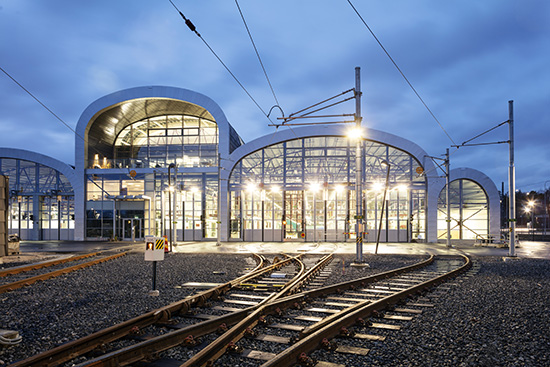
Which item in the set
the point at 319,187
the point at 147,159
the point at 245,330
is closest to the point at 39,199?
the point at 147,159

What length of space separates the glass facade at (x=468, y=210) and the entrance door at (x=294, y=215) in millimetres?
14607

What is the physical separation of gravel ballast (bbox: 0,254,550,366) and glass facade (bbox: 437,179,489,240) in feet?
88.2

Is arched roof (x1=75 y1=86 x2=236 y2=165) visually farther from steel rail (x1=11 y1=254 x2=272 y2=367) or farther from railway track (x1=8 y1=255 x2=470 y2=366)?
steel rail (x1=11 y1=254 x2=272 y2=367)

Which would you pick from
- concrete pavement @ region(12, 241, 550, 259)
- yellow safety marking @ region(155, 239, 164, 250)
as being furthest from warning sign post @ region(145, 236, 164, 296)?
concrete pavement @ region(12, 241, 550, 259)

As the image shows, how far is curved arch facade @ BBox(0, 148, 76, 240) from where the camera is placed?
39969 mm

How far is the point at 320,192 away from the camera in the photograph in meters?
36.3

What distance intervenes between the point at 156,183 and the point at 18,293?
28.3 m

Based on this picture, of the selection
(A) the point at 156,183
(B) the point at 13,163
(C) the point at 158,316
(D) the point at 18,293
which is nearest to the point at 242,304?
(C) the point at 158,316

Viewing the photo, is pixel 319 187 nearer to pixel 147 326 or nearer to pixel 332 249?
pixel 332 249

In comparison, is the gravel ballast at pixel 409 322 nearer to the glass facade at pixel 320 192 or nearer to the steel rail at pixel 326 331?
the steel rail at pixel 326 331

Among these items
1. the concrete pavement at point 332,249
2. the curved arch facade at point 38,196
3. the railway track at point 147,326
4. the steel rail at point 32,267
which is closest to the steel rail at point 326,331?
the railway track at point 147,326

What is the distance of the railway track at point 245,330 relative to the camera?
5281 millimetres

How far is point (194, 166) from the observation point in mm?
38219

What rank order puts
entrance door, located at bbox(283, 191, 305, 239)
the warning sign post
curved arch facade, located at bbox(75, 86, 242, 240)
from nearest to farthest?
the warning sign post, entrance door, located at bbox(283, 191, 305, 239), curved arch facade, located at bbox(75, 86, 242, 240)
